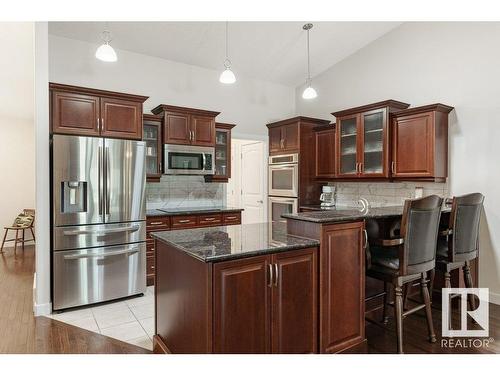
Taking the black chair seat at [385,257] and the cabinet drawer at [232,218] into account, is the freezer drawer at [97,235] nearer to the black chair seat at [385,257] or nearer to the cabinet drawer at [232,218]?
the cabinet drawer at [232,218]

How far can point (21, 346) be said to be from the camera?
2564mm

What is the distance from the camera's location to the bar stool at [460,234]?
9.16 feet

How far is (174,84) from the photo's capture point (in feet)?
15.8

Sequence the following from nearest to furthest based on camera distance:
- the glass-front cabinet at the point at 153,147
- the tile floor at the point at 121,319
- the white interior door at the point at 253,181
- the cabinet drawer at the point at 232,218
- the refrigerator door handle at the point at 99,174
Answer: the tile floor at the point at 121,319 < the refrigerator door handle at the point at 99,174 < the glass-front cabinet at the point at 153,147 < the cabinet drawer at the point at 232,218 < the white interior door at the point at 253,181

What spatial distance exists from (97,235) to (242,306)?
7.34 ft

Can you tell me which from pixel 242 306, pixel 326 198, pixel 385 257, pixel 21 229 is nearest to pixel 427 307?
pixel 385 257

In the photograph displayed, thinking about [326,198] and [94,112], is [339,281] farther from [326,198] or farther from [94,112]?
[94,112]

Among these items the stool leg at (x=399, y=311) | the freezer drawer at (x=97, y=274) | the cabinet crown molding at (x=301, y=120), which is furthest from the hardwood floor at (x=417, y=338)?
the cabinet crown molding at (x=301, y=120)

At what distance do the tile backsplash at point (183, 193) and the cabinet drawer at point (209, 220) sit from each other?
652mm

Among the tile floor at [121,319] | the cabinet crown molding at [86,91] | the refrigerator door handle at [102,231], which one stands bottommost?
the tile floor at [121,319]

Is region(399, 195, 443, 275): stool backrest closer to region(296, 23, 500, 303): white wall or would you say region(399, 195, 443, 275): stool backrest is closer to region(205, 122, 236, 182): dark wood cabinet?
region(296, 23, 500, 303): white wall
